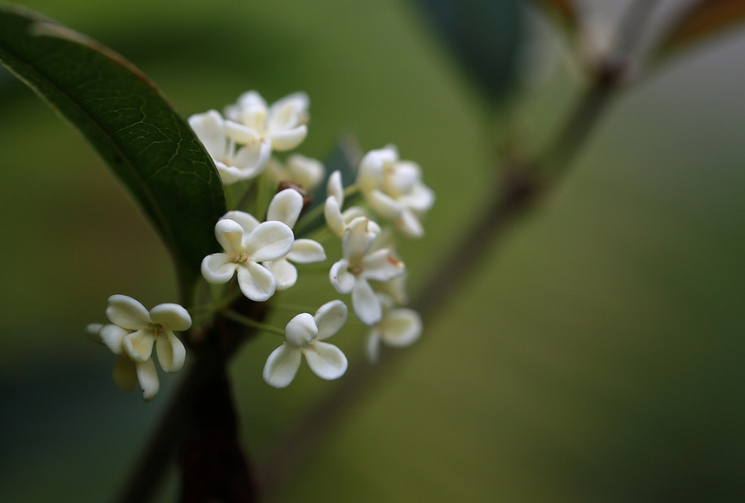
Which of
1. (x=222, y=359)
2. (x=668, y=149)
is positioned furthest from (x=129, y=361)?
(x=668, y=149)

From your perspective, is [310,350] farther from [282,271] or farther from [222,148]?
[222,148]

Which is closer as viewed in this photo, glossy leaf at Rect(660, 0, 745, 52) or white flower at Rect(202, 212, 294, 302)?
white flower at Rect(202, 212, 294, 302)

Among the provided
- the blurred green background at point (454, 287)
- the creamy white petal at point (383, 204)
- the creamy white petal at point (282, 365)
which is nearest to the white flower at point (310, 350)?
the creamy white petal at point (282, 365)

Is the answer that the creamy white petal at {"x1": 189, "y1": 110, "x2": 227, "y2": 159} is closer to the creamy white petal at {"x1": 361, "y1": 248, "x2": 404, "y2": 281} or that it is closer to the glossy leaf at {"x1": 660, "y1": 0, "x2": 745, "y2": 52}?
the creamy white petal at {"x1": 361, "y1": 248, "x2": 404, "y2": 281}

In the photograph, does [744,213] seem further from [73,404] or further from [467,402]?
[73,404]

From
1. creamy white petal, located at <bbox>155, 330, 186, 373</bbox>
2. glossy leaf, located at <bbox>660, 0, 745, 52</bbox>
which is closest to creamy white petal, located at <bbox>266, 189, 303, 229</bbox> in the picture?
creamy white petal, located at <bbox>155, 330, 186, 373</bbox>

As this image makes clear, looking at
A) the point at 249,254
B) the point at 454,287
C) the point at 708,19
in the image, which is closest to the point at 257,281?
the point at 249,254
